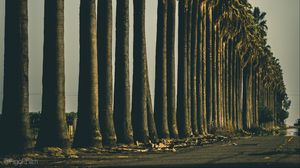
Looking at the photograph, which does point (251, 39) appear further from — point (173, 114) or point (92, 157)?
point (92, 157)

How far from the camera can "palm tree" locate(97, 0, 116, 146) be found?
43.3m

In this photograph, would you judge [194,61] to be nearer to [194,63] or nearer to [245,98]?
[194,63]

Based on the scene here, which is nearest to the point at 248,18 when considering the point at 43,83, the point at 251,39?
the point at 251,39

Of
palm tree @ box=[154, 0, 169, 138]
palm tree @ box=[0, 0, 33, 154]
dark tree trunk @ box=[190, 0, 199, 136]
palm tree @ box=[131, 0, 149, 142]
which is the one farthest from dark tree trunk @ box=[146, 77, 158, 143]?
palm tree @ box=[0, 0, 33, 154]

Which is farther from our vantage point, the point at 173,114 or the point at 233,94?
the point at 233,94

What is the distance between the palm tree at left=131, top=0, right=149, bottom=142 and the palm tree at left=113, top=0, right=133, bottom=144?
10.2ft

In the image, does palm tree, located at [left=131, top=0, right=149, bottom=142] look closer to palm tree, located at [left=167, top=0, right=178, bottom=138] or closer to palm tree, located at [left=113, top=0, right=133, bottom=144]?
palm tree, located at [left=113, top=0, right=133, bottom=144]

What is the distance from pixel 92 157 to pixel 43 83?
4628mm

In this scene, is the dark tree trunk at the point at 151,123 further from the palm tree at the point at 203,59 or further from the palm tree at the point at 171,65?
the palm tree at the point at 203,59

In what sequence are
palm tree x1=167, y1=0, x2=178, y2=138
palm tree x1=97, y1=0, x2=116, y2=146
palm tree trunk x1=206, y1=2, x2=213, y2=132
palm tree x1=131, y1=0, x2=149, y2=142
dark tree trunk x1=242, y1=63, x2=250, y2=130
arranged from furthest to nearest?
1. dark tree trunk x1=242, y1=63, x2=250, y2=130
2. palm tree trunk x1=206, y1=2, x2=213, y2=132
3. palm tree x1=167, y1=0, x2=178, y2=138
4. palm tree x1=131, y1=0, x2=149, y2=142
5. palm tree x1=97, y1=0, x2=116, y2=146

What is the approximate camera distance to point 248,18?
102938 millimetres

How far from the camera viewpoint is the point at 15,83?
33562 millimetres

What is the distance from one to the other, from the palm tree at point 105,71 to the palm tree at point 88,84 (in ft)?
7.59

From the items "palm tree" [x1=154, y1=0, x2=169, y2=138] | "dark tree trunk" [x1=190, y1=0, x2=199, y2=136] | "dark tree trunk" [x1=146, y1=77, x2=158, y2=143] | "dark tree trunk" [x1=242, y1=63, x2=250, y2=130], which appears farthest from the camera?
"dark tree trunk" [x1=242, y1=63, x2=250, y2=130]
